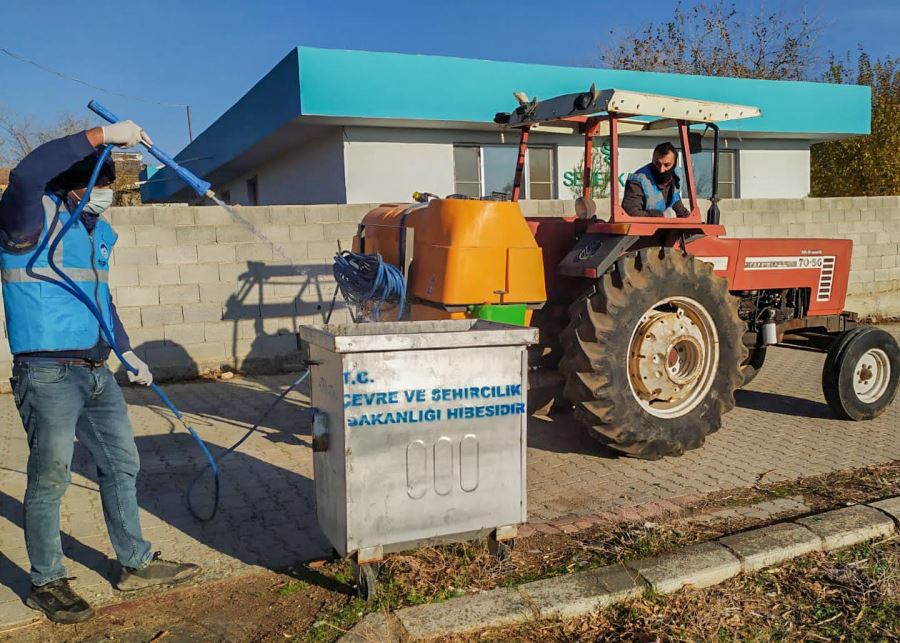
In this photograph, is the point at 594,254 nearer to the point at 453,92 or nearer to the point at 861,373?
the point at 861,373

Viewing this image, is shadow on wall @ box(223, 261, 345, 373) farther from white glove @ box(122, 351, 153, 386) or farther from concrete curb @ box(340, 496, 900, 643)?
concrete curb @ box(340, 496, 900, 643)

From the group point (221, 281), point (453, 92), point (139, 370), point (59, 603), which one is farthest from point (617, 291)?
point (453, 92)

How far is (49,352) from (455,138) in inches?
392

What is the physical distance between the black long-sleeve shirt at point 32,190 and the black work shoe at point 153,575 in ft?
3.56

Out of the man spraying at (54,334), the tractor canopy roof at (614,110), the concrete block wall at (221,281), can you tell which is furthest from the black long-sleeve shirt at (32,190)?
the concrete block wall at (221,281)

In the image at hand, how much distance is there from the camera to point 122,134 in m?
3.30

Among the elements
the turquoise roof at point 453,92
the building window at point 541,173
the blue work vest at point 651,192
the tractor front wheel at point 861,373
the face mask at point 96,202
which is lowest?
the tractor front wheel at point 861,373

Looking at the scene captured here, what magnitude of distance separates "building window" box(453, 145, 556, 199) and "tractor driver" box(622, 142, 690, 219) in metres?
6.74

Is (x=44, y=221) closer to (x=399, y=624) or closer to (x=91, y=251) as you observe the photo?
(x=91, y=251)

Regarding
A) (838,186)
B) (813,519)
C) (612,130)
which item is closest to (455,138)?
(612,130)

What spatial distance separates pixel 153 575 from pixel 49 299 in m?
1.36

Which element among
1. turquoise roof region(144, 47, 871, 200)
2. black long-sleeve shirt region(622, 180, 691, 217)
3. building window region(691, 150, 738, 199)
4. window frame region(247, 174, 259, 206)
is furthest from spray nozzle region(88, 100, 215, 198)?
window frame region(247, 174, 259, 206)

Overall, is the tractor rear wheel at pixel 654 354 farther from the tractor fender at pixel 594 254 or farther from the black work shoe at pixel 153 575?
the black work shoe at pixel 153 575

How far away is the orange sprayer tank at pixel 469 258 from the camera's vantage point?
16.3 ft
